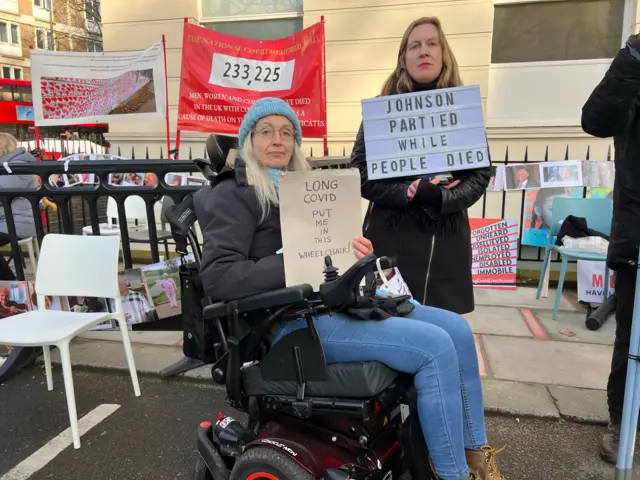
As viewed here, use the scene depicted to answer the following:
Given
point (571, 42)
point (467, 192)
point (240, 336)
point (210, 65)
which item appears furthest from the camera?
point (571, 42)

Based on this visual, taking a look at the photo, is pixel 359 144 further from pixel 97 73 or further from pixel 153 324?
pixel 97 73

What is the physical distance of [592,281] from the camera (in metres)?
4.52

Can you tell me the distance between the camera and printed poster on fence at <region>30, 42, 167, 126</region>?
466cm

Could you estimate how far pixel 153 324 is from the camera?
3.55 meters

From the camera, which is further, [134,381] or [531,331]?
[531,331]

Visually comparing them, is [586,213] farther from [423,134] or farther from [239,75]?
[239,75]

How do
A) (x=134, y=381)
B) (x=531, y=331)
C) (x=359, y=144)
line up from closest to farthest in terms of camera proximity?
(x=359, y=144) → (x=134, y=381) → (x=531, y=331)

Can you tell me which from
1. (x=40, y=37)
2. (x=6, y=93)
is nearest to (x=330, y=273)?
(x=6, y=93)

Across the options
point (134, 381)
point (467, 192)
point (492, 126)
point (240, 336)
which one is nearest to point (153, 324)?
point (134, 381)

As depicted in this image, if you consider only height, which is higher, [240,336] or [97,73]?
[97,73]

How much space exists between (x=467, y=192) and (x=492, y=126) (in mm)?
4470

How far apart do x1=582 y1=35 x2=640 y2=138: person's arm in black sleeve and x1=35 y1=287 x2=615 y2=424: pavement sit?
5.31ft

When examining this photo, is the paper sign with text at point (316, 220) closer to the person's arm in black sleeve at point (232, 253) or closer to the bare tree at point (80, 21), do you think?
the person's arm in black sleeve at point (232, 253)

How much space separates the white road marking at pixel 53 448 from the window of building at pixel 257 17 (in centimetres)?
555
